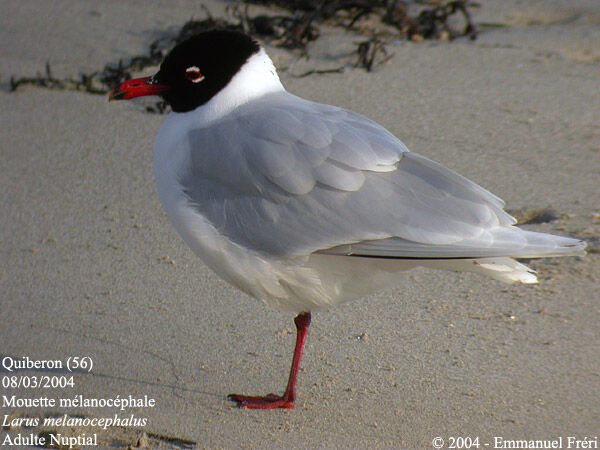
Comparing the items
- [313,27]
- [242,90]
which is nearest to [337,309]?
[242,90]

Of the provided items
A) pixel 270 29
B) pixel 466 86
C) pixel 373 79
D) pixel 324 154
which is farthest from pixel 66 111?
pixel 324 154

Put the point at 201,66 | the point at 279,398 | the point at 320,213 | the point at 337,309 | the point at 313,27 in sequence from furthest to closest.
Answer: the point at 313,27 < the point at 337,309 < the point at 201,66 < the point at 279,398 < the point at 320,213

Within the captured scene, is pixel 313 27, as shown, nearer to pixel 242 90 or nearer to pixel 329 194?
pixel 242 90

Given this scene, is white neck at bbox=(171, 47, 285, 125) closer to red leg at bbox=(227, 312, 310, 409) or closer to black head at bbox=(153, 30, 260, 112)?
black head at bbox=(153, 30, 260, 112)

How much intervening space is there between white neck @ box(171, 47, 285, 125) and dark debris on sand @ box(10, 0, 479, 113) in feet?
6.55

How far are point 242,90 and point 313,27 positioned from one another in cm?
260

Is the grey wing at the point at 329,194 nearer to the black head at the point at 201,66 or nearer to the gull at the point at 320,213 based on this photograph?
the gull at the point at 320,213

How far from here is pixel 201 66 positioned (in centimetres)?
339

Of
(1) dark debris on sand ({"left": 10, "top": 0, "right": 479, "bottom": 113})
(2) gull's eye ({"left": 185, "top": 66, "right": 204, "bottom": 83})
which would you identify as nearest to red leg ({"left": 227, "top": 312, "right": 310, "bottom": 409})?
(2) gull's eye ({"left": 185, "top": 66, "right": 204, "bottom": 83})

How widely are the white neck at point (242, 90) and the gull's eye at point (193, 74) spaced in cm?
9

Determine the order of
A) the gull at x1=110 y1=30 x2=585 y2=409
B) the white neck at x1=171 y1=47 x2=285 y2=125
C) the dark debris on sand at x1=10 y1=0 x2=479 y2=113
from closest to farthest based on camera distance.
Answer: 1. the gull at x1=110 y1=30 x2=585 y2=409
2. the white neck at x1=171 y1=47 x2=285 y2=125
3. the dark debris on sand at x1=10 y1=0 x2=479 y2=113

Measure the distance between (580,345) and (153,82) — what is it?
6.09 ft

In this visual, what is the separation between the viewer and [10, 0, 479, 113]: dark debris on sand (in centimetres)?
555

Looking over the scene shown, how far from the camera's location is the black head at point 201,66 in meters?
3.39
